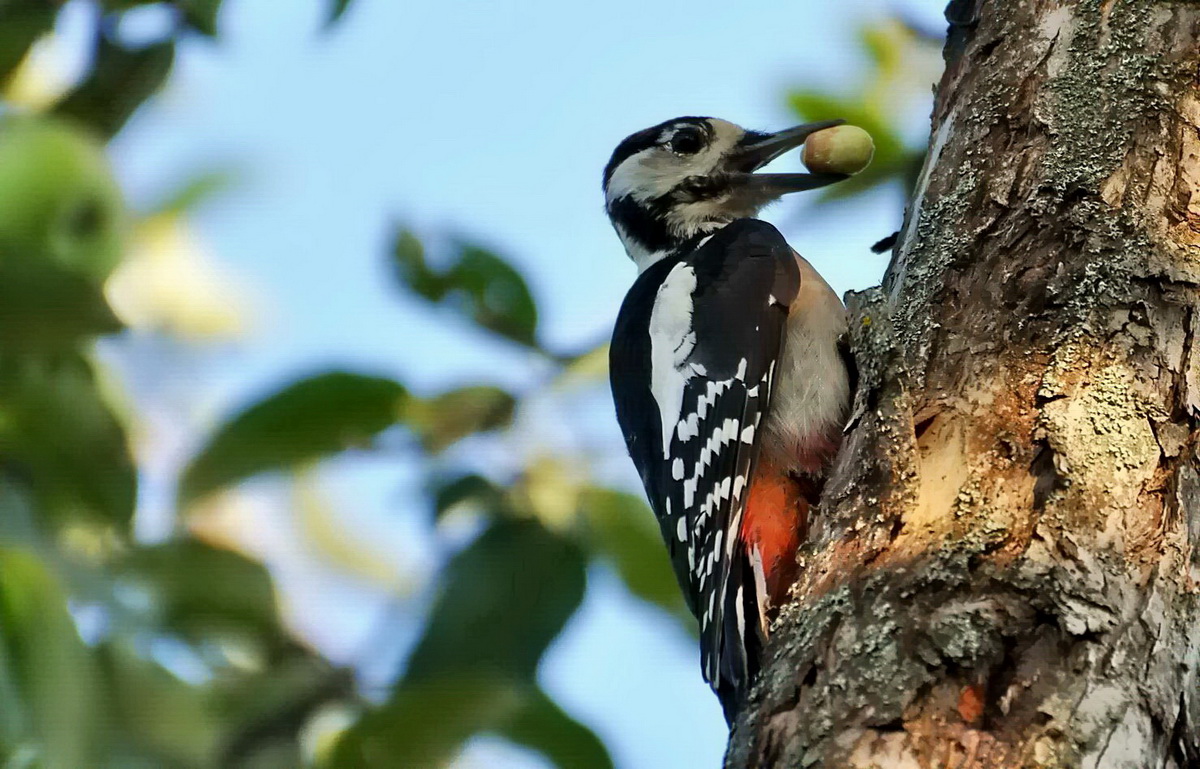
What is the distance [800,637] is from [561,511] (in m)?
0.82

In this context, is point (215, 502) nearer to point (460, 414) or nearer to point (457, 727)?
point (460, 414)

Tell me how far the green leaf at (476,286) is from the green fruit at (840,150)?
0.89 metres

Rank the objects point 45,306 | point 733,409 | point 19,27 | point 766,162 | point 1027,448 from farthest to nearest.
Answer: point 766,162 → point 733,409 → point 19,27 → point 45,306 → point 1027,448

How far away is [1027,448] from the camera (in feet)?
6.13

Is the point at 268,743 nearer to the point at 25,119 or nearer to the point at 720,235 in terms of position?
the point at 25,119

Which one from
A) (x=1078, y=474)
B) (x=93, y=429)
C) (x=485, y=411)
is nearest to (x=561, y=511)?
(x=485, y=411)

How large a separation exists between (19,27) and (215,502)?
0.86 metres

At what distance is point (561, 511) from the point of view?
8.19 feet

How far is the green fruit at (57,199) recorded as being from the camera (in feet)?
6.79

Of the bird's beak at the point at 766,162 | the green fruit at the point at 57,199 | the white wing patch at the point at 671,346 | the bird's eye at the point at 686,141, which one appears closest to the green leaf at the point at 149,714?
the green fruit at the point at 57,199

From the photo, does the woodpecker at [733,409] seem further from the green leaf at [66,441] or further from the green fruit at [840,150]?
the green leaf at [66,441]

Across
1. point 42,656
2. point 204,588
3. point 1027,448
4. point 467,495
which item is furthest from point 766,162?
point 42,656

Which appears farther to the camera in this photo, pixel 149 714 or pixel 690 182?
pixel 690 182

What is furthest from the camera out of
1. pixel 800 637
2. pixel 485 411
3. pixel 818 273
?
pixel 818 273
